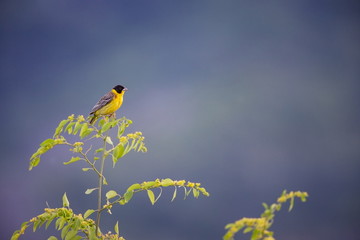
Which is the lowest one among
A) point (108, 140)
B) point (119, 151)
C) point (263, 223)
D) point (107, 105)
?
point (263, 223)

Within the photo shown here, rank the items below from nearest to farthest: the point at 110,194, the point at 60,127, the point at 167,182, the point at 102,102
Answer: the point at 167,182 → the point at 110,194 → the point at 60,127 → the point at 102,102

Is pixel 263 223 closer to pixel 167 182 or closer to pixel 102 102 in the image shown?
pixel 167 182

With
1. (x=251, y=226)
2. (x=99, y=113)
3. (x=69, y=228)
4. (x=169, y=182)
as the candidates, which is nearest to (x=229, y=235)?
(x=251, y=226)

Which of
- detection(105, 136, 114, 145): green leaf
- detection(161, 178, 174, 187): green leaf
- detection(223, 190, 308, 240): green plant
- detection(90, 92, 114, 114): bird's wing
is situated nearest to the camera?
detection(223, 190, 308, 240): green plant

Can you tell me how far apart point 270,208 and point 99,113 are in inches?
71.0

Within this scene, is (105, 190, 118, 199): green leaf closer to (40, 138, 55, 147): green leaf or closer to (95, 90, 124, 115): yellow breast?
(40, 138, 55, 147): green leaf

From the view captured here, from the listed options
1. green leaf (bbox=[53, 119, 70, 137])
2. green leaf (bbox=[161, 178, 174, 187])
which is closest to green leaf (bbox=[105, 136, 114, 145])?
green leaf (bbox=[53, 119, 70, 137])

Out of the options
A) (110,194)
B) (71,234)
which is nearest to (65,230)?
(71,234)

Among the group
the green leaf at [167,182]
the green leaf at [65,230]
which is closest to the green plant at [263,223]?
the green leaf at [167,182]

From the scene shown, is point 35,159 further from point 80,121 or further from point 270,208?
point 270,208

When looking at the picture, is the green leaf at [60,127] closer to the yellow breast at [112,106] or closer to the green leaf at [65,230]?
the green leaf at [65,230]

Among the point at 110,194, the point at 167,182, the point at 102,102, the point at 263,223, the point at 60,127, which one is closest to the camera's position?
the point at 263,223

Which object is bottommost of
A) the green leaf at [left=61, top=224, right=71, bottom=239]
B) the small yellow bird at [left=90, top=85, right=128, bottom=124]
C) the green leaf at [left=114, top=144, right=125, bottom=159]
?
the green leaf at [left=61, top=224, right=71, bottom=239]

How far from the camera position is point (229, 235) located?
1.26 m
